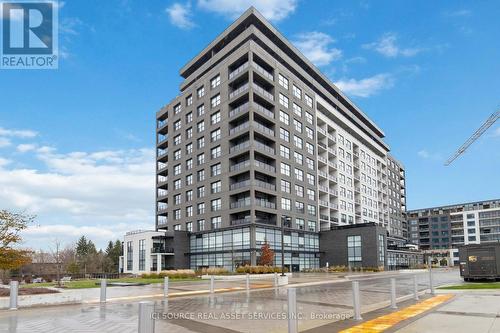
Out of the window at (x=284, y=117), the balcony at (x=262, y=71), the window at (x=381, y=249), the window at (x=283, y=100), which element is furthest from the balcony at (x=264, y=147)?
the window at (x=381, y=249)

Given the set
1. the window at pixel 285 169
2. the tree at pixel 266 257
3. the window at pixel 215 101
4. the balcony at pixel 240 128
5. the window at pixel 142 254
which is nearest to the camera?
the tree at pixel 266 257

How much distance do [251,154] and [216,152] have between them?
967 cm

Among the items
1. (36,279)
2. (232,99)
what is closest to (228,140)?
(232,99)

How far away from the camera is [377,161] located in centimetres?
10562

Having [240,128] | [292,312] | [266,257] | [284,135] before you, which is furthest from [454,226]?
[292,312]

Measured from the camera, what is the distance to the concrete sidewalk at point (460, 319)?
11.2 metres

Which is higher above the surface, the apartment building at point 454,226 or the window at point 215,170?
the window at point 215,170

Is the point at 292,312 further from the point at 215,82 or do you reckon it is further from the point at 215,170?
the point at 215,82

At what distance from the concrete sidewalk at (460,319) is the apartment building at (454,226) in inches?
6277

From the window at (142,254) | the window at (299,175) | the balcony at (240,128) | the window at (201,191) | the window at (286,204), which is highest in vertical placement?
the balcony at (240,128)

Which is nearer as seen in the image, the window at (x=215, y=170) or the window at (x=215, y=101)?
the window at (x=215, y=170)

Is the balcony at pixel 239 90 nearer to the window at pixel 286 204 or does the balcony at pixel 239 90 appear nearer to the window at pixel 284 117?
the window at pixel 284 117

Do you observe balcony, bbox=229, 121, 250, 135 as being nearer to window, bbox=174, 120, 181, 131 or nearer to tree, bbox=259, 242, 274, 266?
tree, bbox=259, 242, 274, 266

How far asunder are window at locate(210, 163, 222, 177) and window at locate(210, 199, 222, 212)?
4046 millimetres
